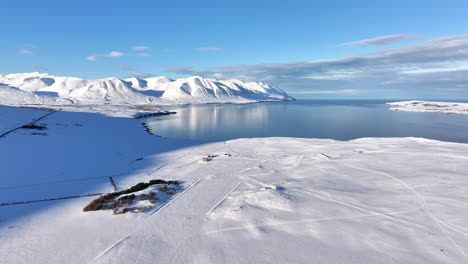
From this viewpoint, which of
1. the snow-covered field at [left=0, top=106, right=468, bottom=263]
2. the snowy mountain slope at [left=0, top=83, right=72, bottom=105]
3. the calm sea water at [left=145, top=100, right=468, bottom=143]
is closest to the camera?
the snow-covered field at [left=0, top=106, right=468, bottom=263]

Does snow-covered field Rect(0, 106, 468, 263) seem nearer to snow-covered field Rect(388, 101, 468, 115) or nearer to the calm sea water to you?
the calm sea water

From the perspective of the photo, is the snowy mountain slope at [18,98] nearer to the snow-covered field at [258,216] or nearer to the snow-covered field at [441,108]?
the snow-covered field at [258,216]

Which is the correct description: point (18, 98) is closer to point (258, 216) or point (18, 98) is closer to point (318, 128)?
point (318, 128)

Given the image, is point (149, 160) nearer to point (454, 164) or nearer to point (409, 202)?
point (409, 202)

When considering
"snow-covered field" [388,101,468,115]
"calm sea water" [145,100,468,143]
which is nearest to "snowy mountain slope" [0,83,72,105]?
"calm sea water" [145,100,468,143]

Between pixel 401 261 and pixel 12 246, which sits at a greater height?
pixel 401 261

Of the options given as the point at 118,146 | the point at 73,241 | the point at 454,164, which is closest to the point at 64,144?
the point at 118,146

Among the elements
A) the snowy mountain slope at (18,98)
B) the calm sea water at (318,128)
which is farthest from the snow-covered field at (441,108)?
the snowy mountain slope at (18,98)

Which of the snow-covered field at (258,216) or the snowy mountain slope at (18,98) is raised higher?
the snowy mountain slope at (18,98)
